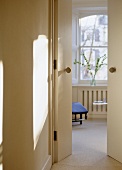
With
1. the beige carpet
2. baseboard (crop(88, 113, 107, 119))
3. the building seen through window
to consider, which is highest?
the building seen through window

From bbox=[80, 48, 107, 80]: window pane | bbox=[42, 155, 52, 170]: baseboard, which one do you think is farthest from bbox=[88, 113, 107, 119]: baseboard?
bbox=[42, 155, 52, 170]: baseboard

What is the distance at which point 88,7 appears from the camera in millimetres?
5582

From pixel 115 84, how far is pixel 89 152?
860 mm

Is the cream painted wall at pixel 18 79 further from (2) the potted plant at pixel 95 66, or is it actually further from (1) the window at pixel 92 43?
(1) the window at pixel 92 43

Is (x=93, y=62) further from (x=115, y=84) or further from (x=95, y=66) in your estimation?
(x=115, y=84)

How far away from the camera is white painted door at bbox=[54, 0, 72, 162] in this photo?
108 inches

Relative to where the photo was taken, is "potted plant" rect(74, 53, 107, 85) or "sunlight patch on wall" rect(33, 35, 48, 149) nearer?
"sunlight patch on wall" rect(33, 35, 48, 149)

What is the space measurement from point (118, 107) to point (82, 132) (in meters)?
1.55

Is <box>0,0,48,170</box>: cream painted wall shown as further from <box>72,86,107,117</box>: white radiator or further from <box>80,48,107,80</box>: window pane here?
<box>80,48,107,80</box>: window pane

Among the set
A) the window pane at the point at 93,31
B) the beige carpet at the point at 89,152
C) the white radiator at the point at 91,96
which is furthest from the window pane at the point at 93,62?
the beige carpet at the point at 89,152

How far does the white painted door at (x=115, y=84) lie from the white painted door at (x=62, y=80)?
0.46m

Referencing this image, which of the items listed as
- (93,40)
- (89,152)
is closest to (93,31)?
(93,40)

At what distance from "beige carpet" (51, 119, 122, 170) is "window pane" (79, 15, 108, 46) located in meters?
2.06

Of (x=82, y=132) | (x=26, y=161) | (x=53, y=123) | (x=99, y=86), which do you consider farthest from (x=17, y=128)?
(x=99, y=86)
